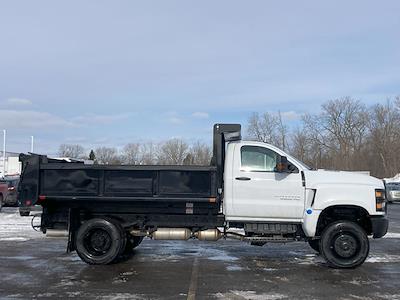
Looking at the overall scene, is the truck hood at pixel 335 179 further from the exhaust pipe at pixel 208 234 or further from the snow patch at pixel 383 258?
the exhaust pipe at pixel 208 234

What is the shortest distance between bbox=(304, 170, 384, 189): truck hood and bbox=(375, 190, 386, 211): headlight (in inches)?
4.6

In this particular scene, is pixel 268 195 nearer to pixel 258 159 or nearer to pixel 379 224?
pixel 258 159

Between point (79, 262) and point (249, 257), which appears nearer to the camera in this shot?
point (79, 262)

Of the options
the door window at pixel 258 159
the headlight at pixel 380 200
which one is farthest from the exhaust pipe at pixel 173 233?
the headlight at pixel 380 200

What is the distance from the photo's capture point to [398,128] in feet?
243

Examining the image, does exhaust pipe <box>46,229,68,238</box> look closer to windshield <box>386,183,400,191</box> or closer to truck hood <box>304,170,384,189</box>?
truck hood <box>304,170,384,189</box>

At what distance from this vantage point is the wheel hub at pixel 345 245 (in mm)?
Result: 9453

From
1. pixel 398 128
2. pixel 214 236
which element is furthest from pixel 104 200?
pixel 398 128

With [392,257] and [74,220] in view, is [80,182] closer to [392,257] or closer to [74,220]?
[74,220]

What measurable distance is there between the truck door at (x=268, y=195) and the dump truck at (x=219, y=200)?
0.02 meters

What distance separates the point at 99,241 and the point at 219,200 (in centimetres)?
250

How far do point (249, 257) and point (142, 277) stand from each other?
3033mm

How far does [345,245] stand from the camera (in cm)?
947

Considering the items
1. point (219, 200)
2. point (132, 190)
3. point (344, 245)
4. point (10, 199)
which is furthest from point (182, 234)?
point (10, 199)
